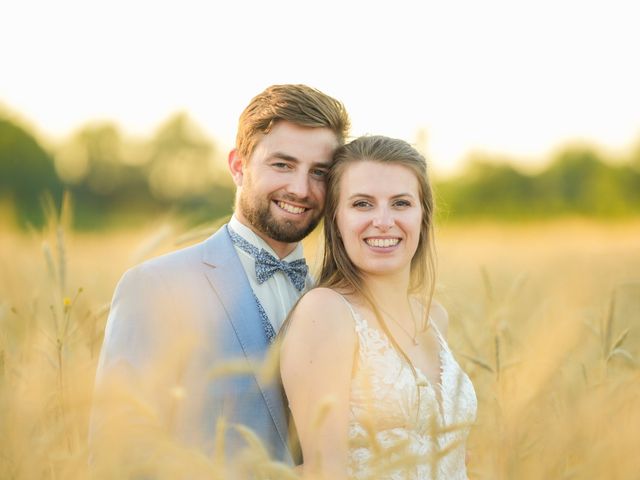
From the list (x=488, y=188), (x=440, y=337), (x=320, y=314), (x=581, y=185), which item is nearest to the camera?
(x=320, y=314)

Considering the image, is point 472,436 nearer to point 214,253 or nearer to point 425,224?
point 425,224

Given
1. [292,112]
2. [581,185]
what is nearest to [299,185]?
A: [292,112]

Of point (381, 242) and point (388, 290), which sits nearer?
point (381, 242)

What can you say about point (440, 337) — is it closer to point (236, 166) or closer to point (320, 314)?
point (320, 314)

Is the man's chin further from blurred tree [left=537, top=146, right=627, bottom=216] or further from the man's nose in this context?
blurred tree [left=537, top=146, right=627, bottom=216]

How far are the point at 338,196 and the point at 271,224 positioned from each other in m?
0.42

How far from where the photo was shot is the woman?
2598 mm

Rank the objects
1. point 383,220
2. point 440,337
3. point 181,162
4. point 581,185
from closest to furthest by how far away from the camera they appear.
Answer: point 383,220 < point 440,337 < point 581,185 < point 181,162

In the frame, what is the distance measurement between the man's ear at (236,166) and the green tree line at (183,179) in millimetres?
12684

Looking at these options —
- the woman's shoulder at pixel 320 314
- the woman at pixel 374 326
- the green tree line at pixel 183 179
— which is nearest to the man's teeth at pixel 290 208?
the woman at pixel 374 326

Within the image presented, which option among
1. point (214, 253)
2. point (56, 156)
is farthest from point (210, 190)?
point (214, 253)

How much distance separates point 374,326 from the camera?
291cm

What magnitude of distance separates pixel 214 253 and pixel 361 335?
81 centimetres

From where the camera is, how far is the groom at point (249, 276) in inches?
111
